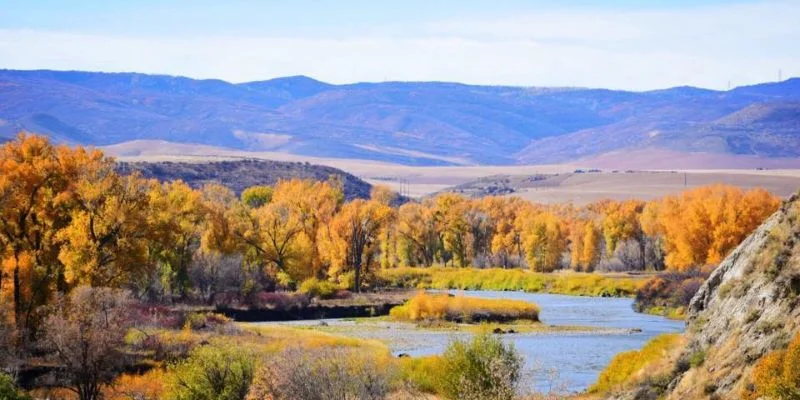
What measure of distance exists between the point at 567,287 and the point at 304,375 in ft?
282

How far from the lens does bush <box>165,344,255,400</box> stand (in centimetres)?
3766

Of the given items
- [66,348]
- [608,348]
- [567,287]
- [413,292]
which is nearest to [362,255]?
[413,292]

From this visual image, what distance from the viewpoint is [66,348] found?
42.8 metres

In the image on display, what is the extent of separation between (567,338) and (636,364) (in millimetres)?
28524

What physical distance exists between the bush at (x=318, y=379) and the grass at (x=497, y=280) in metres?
78.3

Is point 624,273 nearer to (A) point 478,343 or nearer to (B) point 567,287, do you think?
(B) point 567,287

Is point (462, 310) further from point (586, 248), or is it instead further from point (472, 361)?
point (586, 248)

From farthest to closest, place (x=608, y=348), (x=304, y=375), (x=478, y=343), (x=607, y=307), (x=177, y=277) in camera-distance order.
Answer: (x=607, y=307) < (x=177, y=277) < (x=608, y=348) < (x=478, y=343) < (x=304, y=375)

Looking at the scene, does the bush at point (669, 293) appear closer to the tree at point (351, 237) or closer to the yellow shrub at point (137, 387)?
the tree at point (351, 237)

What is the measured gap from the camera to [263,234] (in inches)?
4003

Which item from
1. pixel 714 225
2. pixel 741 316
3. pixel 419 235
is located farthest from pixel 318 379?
pixel 419 235

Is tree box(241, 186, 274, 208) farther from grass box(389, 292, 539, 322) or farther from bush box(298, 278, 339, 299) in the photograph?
grass box(389, 292, 539, 322)

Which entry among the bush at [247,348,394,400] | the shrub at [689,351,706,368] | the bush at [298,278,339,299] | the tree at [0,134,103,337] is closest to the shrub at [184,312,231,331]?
the tree at [0,134,103,337]

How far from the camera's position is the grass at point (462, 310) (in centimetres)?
8219
